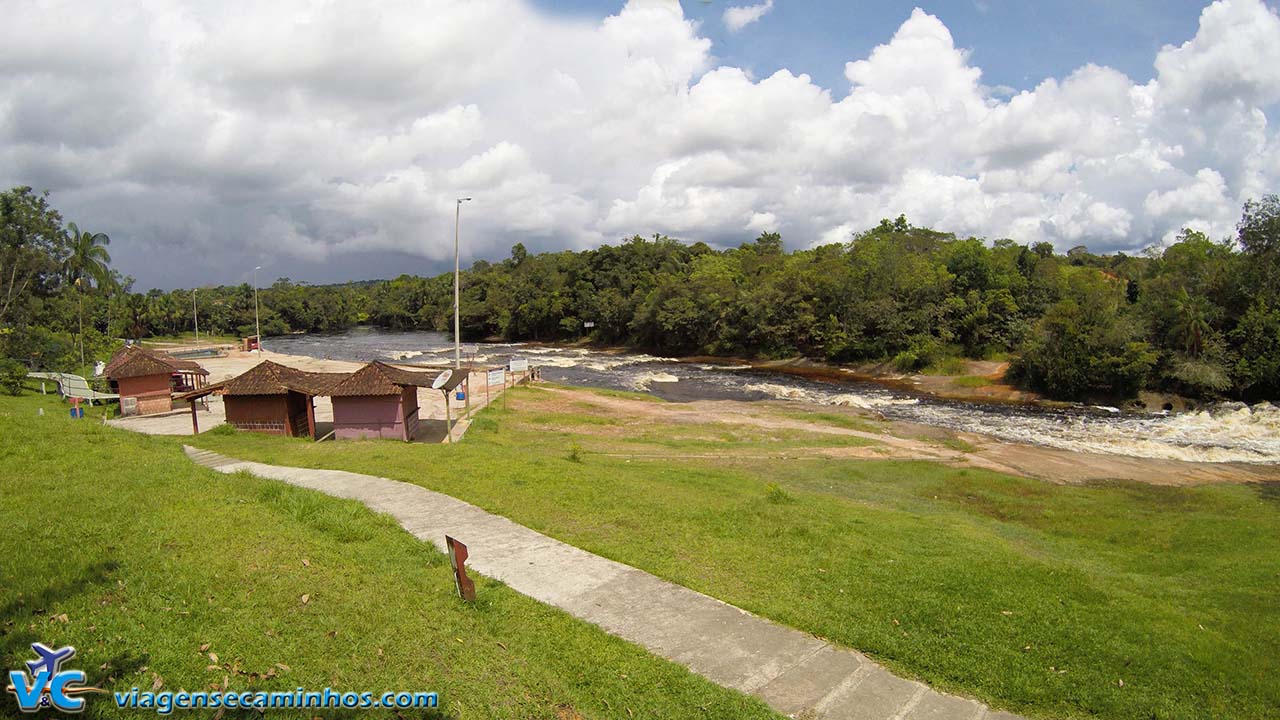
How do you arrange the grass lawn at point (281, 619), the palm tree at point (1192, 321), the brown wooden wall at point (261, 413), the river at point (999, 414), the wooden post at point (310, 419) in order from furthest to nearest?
1. the palm tree at point (1192, 321)
2. the river at point (999, 414)
3. the wooden post at point (310, 419)
4. the brown wooden wall at point (261, 413)
5. the grass lawn at point (281, 619)

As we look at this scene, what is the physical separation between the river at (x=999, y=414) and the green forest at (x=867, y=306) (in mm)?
4688

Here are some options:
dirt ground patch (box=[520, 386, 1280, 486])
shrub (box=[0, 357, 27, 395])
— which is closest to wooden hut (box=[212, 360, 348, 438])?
dirt ground patch (box=[520, 386, 1280, 486])

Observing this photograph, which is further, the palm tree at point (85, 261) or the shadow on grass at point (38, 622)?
the palm tree at point (85, 261)

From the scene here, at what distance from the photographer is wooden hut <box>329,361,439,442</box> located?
20.1 meters

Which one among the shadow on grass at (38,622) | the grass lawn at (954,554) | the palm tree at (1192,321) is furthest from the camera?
the palm tree at (1192,321)

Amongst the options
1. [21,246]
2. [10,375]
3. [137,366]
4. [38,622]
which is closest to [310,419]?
[137,366]

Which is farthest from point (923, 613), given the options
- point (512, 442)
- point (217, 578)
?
point (512, 442)

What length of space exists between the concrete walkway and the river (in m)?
25.0

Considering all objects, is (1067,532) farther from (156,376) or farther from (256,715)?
(156,376)

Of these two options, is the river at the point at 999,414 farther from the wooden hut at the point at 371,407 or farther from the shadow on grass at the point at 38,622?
the shadow on grass at the point at 38,622

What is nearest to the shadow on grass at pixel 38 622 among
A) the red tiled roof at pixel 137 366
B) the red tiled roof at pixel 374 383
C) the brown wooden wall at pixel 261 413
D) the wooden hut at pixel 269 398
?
the red tiled roof at pixel 374 383

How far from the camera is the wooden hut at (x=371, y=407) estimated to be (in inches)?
792

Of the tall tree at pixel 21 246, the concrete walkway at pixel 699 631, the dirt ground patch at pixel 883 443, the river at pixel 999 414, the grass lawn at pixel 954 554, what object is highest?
the tall tree at pixel 21 246

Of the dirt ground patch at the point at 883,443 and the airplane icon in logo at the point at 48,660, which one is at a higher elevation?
the airplane icon in logo at the point at 48,660
